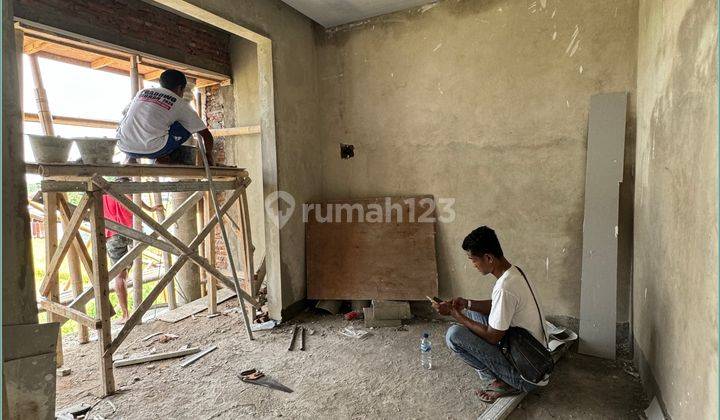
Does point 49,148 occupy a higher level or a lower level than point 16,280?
higher

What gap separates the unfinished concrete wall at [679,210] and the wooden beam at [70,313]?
135 inches

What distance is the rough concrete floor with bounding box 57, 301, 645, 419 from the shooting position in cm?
245

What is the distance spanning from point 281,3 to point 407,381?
3.81 meters

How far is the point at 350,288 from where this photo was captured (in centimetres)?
418

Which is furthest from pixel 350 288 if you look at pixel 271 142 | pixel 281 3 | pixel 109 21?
Result: pixel 109 21

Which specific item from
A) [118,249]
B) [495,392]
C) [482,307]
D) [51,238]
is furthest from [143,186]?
[495,392]

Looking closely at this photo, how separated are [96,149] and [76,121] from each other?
2.44 meters

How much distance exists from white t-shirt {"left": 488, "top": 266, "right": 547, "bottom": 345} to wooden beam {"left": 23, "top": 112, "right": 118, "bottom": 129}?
492 centimetres

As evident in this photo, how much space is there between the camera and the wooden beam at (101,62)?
4.24m

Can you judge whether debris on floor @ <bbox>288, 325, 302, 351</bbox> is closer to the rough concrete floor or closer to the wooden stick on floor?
the rough concrete floor

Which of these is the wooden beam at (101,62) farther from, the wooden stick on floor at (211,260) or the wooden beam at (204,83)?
the wooden stick on floor at (211,260)

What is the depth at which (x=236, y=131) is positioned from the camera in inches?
202

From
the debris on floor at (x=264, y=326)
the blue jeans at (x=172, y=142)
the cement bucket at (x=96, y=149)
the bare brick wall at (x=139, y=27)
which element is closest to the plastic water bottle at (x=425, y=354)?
the debris on floor at (x=264, y=326)

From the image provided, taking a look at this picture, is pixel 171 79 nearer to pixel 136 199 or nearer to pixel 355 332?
pixel 136 199
